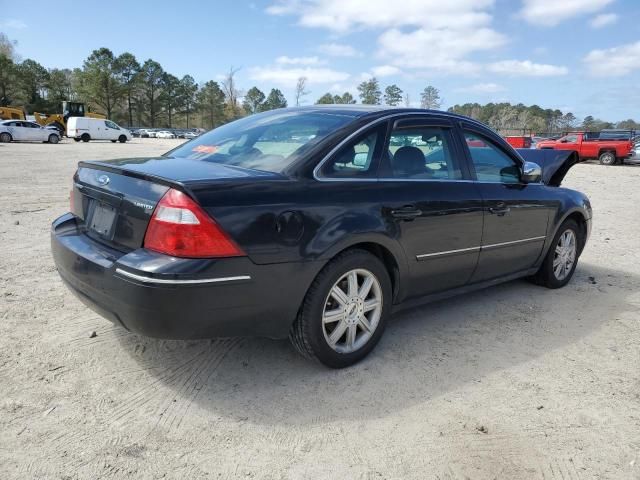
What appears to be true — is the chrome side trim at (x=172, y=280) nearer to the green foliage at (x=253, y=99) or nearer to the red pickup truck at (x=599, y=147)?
the red pickup truck at (x=599, y=147)

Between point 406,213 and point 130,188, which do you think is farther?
point 406,213

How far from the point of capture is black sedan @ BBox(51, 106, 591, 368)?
8.00 feet

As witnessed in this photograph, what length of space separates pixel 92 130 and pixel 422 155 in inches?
1566

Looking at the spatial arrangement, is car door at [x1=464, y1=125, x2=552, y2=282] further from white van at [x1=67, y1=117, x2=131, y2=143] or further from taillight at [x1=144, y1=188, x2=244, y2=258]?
white van at [x1=67, y1=117, x2=131, y2=143]

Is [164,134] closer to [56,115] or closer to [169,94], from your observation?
[56,115]

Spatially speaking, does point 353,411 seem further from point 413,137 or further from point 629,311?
point 629,311

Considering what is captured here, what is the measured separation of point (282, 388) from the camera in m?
2.85

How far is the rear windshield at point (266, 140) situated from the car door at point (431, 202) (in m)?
0.49

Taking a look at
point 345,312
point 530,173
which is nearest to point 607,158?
Answer: point 530,173

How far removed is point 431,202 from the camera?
3389 mm

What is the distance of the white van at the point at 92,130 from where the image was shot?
37.4 meters

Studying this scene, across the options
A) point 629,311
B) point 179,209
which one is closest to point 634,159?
point 629,311

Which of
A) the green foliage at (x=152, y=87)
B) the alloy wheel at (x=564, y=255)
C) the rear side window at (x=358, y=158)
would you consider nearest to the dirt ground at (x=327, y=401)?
the alloy wheel at (x=564, y=255)

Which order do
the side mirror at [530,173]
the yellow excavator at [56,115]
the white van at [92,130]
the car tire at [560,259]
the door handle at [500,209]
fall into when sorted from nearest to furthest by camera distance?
1. the door handle at [500,209]
2. the side mirror at [530,173]
3. the car tire at [560,259]
4. the white van at [92,130]
5. the yellow excavator at [56,115]
